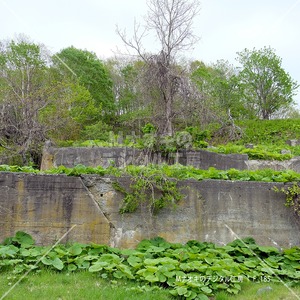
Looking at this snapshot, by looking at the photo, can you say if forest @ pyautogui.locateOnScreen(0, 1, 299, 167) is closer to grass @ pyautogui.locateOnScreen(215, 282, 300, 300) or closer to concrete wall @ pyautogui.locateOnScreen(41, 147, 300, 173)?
concrete wall @ pyautogui.locateOnScreen(41, 147, 300, 173)

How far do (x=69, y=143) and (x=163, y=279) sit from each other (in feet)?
37.1

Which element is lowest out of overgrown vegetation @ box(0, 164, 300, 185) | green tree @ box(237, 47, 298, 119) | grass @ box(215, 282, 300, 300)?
grass @ box(215, 282, 300, 300)

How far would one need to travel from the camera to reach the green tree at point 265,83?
1112 inches

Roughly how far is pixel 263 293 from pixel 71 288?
253 cm

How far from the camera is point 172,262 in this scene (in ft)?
18.4

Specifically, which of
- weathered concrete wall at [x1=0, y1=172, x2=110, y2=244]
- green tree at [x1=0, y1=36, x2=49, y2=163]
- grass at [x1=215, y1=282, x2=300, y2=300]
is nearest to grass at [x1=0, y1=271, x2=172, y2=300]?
grass at [x1=215, y1=282, x2=300, y2=300]

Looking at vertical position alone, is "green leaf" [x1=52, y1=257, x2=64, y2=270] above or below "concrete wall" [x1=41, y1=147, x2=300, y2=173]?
below

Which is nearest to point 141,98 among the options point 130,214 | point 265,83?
point 130,214

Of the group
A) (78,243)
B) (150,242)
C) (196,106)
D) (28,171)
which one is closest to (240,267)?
(150,242)

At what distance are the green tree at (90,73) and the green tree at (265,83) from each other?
10.8m

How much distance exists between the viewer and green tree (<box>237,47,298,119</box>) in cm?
2825

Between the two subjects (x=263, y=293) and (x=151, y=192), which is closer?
(x=263, y=293)

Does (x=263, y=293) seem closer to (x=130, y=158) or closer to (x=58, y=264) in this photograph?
(x=58, y=264)

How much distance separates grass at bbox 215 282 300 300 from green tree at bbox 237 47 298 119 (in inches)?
975
